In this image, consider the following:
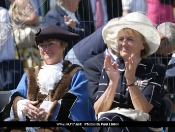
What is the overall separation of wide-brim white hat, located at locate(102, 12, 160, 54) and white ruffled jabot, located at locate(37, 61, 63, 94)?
0.59 meters

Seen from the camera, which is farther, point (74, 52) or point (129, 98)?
point (74, 52)

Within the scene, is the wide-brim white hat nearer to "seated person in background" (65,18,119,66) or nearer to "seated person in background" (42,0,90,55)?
"seated person in background" (65,18,119,66)

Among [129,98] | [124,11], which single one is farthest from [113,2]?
[129,98]

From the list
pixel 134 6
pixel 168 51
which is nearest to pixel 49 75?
pixel 134 6

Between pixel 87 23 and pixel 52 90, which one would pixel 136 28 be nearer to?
pixel 87 23

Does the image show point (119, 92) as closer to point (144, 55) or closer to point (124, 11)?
point (144, 55)

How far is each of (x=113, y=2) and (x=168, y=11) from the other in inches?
23.5

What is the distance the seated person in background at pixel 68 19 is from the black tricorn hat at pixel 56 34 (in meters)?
0.19

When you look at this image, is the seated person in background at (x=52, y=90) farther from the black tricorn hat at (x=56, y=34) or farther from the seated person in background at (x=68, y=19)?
the seated person in background at (x=68, y=19)

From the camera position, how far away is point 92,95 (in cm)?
722

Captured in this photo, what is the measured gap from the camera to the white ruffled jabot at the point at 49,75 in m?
7.20

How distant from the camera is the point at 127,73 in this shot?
7051 millimetres

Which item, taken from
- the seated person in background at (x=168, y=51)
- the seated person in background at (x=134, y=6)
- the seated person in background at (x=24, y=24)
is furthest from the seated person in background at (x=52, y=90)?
the seated person in background at (x=168, y=51)

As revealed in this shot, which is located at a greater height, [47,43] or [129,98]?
[47,43]
